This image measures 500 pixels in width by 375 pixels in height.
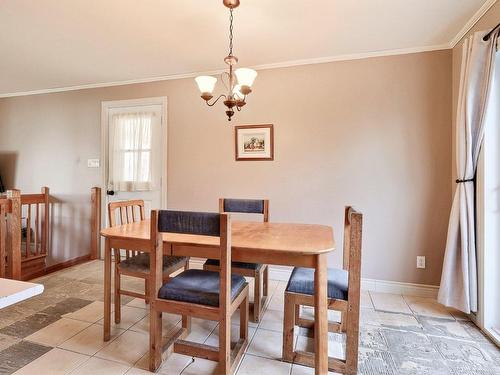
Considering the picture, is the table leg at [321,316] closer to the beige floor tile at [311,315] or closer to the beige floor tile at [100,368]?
the beige floor tile at [311,315]

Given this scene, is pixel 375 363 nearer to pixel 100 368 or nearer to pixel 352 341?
pixel 352 341

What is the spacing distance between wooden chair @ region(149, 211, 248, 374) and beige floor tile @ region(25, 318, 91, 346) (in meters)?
0.76

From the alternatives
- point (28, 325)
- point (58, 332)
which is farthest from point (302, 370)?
point (28, 325)

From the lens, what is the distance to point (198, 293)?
141 cm

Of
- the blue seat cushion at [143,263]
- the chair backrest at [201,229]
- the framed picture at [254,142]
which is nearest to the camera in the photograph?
the chair backrest at [201,229]

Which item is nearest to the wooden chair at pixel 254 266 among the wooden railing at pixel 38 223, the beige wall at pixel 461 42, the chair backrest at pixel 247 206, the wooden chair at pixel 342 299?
the chair backrest at pixel 247 206

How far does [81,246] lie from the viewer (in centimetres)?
A: 364

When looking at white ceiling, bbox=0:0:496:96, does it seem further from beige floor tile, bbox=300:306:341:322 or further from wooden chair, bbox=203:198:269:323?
beige floor tile, bbox=300:306:341:322

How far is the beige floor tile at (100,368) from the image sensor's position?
147 cm

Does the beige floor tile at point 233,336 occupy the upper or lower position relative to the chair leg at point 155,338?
lower

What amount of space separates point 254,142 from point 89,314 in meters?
2.17

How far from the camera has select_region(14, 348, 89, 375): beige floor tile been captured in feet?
4.82

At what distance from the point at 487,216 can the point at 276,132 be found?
1.90 m

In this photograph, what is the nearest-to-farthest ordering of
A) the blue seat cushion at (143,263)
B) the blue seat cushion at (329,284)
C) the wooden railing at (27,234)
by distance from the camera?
the blue seat cushion at (329,284)
the blue seat cushion at (143,263)
the wooden railing at (27,234)
